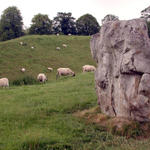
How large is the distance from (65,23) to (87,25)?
17.9 ft

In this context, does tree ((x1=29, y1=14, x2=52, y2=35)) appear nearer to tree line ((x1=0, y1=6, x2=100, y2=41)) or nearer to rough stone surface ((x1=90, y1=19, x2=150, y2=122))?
tree line ((x1=0, y1=6, x2=100, y2=41))

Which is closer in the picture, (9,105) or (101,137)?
(101,137)

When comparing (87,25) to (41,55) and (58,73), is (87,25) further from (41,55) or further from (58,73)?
(58,73)

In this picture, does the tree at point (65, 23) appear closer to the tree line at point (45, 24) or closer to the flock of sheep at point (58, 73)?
the tree line at point (45, 24)

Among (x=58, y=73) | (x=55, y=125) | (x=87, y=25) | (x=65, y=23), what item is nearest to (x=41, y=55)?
(x=58, y=73)

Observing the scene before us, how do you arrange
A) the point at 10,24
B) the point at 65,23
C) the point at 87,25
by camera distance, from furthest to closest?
the point at 65,23, the point at 87,25, the point at 10,24

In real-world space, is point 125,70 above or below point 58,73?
above

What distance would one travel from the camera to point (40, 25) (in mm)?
64625

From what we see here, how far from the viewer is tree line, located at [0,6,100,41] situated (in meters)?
59.9

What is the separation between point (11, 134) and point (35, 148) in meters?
1.31

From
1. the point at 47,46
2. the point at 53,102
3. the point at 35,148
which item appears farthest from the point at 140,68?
the point at 47,46

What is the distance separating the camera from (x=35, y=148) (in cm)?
754

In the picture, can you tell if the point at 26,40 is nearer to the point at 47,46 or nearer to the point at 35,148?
the point at 47,46

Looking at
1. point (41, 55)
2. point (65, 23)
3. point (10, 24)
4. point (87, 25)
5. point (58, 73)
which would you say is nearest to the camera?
point (58, 73)
